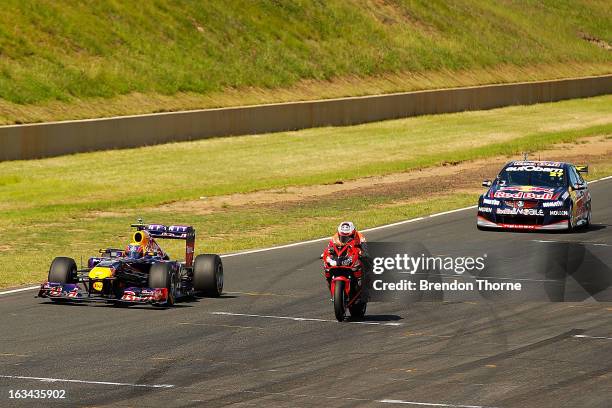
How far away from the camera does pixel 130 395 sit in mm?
13336

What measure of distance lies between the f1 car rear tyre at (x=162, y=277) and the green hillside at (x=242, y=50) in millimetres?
26958

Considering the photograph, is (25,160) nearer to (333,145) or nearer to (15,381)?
(333,145)

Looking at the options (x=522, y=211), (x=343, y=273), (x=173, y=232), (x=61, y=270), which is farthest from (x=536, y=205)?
(x=61, y=270)

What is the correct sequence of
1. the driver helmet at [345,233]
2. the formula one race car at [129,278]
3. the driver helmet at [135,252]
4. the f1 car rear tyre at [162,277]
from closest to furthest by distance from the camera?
the driver helmet at [345,233] < the f1 car rear tyre at [162,277] < the formula one race car at [129,278] < the driver helmet at [135,252]

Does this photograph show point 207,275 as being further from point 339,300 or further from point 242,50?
point 242,50

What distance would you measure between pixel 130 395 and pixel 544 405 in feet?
13.8

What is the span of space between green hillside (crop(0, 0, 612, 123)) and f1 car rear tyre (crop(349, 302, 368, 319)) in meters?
28.7

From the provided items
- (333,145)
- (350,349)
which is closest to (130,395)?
(350,349)

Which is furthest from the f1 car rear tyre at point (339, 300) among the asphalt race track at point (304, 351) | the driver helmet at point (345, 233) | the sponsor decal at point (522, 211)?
the sponsor decal at point (522, 211)

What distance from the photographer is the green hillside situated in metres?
50.4

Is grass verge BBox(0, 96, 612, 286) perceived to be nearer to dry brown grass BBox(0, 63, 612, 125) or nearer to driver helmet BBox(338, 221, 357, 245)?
dry brown grass BBox(0, 63, 612, 125)

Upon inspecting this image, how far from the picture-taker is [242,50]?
2406 inches

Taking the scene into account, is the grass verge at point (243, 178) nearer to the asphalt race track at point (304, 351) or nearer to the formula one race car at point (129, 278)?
the formula one race car at point (129, 278)

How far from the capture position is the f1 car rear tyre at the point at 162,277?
1869 centimetres
